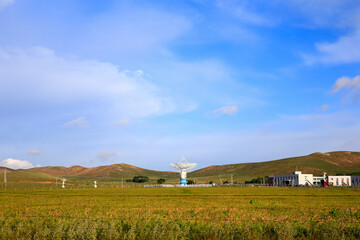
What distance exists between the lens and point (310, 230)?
56.7ft

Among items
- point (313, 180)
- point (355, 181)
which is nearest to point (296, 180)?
point (313, 180)

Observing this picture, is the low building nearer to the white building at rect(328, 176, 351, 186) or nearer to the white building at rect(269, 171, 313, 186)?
the white building at rect(328, 176, 351, 186)

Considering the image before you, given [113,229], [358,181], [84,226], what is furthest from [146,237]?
[358,181]

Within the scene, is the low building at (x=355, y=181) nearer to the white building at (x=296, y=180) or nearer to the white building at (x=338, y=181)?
the white building at (x=338, y=181)

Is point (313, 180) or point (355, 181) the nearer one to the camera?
point (355, 181)

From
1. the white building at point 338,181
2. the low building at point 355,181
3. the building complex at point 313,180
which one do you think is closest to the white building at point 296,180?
the building complex at point 313,180

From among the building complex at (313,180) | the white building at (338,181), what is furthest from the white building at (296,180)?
the white building at (338,181)

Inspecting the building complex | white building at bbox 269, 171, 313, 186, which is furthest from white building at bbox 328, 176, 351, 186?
white building at bbox 269, 171, 313, 186

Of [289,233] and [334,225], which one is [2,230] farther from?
[334,225]

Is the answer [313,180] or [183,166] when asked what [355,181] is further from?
[183,166]

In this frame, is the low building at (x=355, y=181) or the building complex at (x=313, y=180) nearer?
the building complex at (x=313, y=180)

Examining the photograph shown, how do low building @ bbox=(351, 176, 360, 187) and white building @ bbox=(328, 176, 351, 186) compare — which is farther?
low building @ bbox=(351, 176, 360, 187)

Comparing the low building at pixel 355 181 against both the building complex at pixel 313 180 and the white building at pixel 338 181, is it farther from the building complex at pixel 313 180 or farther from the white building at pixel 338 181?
the white building at pixel 338 181

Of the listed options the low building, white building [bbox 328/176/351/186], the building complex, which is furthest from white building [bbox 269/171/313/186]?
the low building
